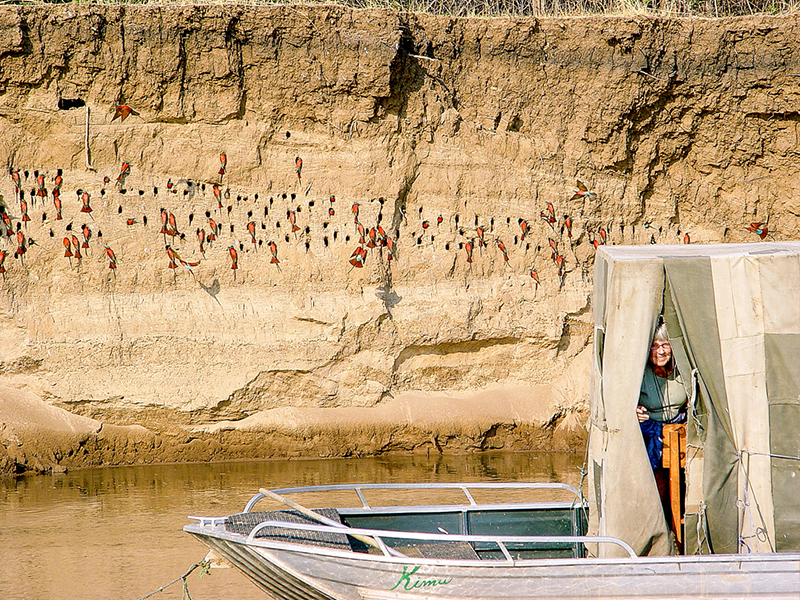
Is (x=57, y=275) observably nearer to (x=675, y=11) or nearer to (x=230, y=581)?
(x=230, y=581)

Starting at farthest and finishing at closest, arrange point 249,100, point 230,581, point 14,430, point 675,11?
point 675,11 < point 249,100 < point 14,430 < point 230,581

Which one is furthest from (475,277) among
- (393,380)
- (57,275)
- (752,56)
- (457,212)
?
(57,275)

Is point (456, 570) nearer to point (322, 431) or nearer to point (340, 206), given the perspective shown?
point (322, 431)

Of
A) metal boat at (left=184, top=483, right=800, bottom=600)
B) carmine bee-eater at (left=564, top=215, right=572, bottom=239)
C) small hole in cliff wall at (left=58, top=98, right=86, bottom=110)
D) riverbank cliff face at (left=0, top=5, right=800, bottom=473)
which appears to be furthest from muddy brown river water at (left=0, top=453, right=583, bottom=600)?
small hole in cliff wall at (left=58, top=98, right=86, bottom=110)

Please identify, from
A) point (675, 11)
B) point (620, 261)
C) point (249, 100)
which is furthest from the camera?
point (675, 11)

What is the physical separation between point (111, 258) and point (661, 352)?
21.9ft

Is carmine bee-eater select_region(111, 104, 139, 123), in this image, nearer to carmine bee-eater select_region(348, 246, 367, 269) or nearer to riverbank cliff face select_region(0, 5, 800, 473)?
riverbank cliff face select_region(0, 5, 800, 473)

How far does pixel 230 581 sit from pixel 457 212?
5.31m

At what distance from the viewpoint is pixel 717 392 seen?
14.3 ft

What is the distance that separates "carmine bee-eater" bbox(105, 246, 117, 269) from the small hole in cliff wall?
1.67 metres

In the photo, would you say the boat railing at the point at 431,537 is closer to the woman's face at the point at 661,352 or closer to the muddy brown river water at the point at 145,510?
the woman's face at the point at 661,352

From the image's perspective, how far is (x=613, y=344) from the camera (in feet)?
14.5

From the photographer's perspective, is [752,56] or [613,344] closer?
[613,344]

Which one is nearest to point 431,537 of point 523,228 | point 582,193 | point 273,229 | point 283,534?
point 283,534
